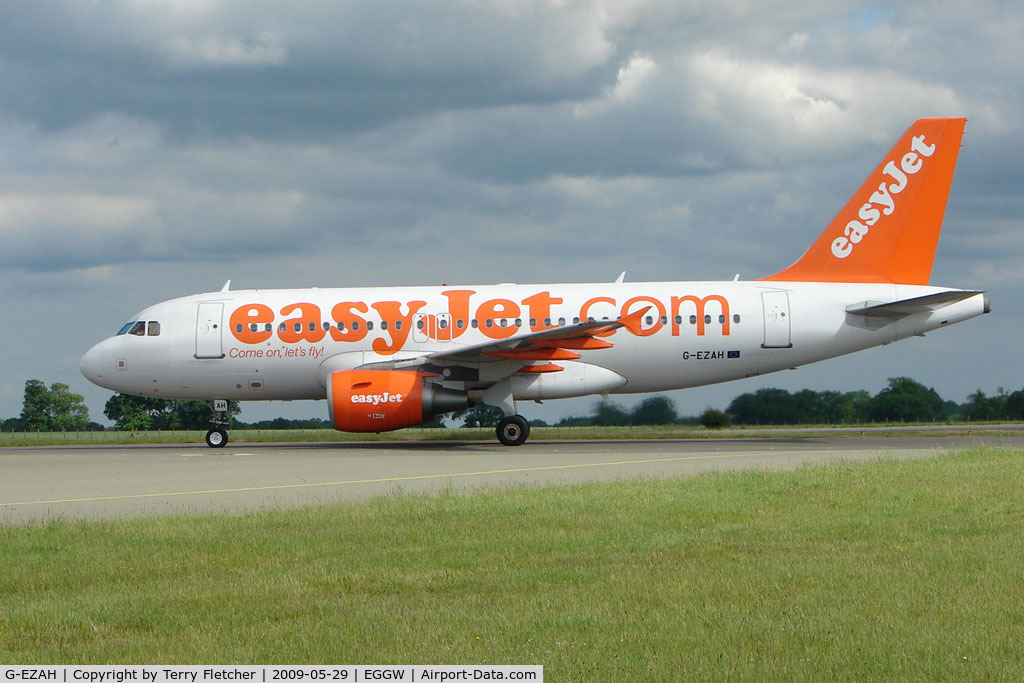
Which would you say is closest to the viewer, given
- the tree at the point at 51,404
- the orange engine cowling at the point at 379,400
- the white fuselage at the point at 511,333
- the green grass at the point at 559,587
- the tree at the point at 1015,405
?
the green grass at the point at 559,587

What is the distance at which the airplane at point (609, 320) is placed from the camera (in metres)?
23.6

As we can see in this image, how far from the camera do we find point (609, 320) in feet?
76.7

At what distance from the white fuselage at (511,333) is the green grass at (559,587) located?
513 inches

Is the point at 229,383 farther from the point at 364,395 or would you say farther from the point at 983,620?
the point at 983,620

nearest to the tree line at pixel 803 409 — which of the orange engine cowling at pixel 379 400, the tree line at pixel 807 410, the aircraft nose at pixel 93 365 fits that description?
the tree line at pixel 807 410

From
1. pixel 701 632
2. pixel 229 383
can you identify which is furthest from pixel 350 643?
pixel 229 383

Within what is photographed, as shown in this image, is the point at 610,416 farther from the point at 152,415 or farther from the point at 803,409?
the point at 152,415

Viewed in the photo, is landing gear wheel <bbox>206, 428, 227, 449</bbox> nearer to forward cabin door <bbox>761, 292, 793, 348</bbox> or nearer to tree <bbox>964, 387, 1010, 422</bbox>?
forward cabin door <bbox>761, 292, 793, 348</bbox>

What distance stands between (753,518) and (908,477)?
4122 millimetres

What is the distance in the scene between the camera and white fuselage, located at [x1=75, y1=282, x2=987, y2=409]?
23719 mm

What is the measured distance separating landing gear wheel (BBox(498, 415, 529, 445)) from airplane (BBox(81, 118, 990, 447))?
0.03 meters

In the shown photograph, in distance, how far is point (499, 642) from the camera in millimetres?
5285

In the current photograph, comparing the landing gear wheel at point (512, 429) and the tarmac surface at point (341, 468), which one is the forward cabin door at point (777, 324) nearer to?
the tarmac surface at point (341, 468)

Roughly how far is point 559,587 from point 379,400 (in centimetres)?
1569
